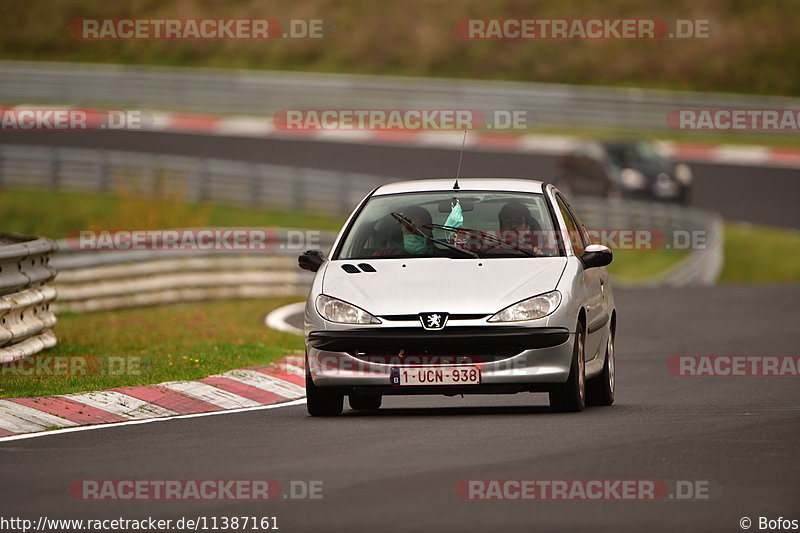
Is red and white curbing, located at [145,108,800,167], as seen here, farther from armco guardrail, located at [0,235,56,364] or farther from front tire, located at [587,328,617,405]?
front tire, located at [587,328,617,405]

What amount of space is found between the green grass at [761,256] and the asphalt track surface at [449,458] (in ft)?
66.1

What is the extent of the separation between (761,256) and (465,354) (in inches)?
968

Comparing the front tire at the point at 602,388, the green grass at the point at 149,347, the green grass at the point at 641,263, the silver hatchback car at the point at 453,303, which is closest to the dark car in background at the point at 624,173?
the green grass at the point at 641,263

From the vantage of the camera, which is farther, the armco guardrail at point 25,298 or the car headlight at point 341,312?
the armco guardrail at point 25,298

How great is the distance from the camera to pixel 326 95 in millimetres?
47531

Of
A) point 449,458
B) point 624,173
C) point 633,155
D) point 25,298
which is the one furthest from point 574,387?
point 633,155

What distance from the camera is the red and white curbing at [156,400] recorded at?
11516 millimetres

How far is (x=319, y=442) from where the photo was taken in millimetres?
10305

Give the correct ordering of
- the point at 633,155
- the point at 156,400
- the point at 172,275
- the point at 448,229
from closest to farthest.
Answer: the point at 448,229, the point at 156,400, the point at 172,275, the point at 633,155

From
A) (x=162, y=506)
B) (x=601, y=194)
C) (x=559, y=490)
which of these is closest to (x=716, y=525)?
(x=559, y=490)

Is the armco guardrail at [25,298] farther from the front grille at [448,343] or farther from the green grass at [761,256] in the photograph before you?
the green grass at [761,256]

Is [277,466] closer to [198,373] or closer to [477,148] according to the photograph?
[198,373]

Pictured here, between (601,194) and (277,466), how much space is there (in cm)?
3134

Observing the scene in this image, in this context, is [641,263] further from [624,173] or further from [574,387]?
[574,387]
